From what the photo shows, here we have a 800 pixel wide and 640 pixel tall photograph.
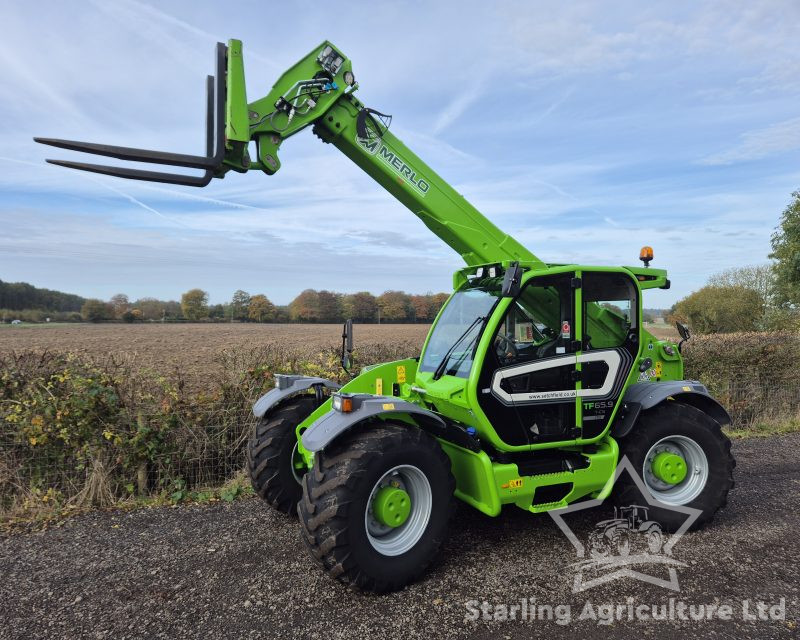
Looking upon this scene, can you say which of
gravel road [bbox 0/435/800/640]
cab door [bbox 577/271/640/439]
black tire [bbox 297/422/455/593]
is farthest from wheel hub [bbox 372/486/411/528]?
cab door [bbox 577/271/640/439]

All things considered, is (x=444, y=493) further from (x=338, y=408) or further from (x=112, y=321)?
(x=112, y=321)

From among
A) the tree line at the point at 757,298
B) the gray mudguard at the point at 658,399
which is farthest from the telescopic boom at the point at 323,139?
the tree line at the point at 757,298

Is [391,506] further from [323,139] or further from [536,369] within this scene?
[323,139]

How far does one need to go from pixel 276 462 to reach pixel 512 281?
8.49 ft

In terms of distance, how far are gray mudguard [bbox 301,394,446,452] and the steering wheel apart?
0.70 meters

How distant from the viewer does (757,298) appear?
75.9 feet

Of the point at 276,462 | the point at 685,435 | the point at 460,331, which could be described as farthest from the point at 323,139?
the point at 685,435

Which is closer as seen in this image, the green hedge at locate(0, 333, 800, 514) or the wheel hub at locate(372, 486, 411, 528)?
the wheel hub at locate(372, 486, 411, 528)

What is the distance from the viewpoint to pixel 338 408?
148 inches

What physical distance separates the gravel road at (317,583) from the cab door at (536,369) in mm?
956

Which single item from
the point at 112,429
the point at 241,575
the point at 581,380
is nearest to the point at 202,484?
the point at 112,429

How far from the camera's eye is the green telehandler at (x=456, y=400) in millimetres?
3635

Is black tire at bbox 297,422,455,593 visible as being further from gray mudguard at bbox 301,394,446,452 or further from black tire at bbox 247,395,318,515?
black tire at bbox 247,395,318,515

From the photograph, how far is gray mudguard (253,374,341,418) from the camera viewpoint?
4.91 m
